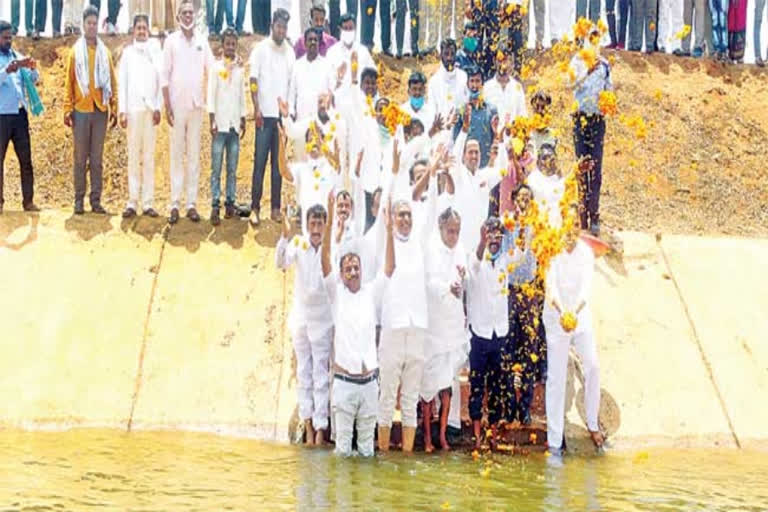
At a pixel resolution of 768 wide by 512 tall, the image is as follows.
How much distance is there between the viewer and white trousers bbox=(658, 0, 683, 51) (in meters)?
19.8

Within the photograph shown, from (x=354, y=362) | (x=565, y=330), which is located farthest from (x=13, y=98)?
(x=565, y=330)

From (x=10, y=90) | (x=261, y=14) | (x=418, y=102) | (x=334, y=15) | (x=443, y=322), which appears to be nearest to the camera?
(x=443, y=322)

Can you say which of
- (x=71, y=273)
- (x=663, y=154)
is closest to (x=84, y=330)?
(x=71, y=273)

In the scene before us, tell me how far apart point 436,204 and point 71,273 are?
394 centimetres

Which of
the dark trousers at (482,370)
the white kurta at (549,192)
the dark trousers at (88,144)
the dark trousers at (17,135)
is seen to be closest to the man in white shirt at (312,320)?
the dark trousers at (482,370)

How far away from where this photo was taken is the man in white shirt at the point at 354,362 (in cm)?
1065

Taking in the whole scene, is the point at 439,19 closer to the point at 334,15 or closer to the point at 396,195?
the point at 334,15

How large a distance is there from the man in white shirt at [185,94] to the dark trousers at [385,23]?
569 cm

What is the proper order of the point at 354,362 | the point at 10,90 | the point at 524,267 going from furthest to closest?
the point at 10,90 < the point at 524,267 < the point at 354,362

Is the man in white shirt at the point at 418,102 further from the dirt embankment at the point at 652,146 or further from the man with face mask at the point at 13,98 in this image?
the dirt embankment at the point at 652,146

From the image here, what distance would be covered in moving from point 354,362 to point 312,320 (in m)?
0.75

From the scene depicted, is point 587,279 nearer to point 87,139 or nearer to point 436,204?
point 436,204

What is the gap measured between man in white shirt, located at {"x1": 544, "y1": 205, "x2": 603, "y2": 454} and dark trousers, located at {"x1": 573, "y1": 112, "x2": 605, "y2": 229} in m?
2.42

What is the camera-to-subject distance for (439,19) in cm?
2008
